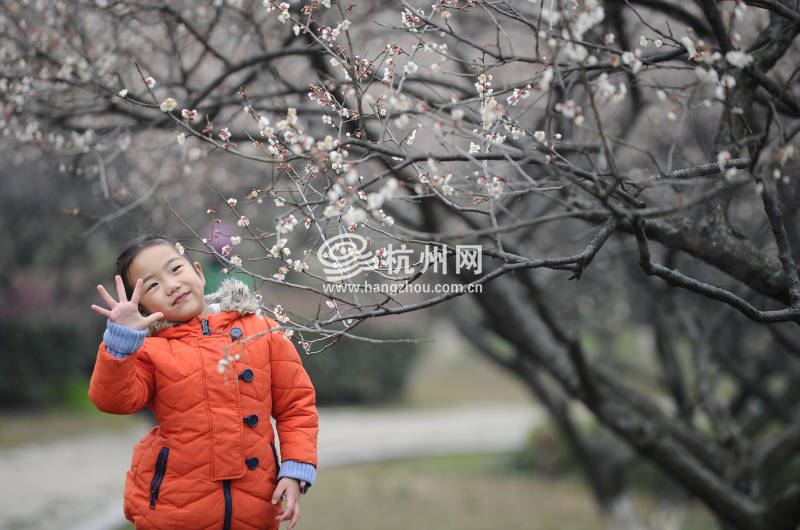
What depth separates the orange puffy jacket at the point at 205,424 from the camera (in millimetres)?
2156

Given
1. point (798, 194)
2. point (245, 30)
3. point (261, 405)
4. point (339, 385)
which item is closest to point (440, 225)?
point (245, 30)

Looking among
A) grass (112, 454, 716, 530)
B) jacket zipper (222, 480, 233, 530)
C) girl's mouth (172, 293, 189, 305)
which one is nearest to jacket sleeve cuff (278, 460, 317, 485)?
jacket zipper (222, 480, 233, 530)

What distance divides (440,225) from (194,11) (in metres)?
1.87

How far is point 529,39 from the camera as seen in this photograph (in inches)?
236

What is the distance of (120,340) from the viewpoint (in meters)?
2.04

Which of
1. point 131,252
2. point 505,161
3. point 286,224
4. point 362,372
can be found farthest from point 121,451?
point 505,161

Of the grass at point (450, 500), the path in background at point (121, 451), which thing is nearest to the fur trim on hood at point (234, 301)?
the path in background at point (121, 451)

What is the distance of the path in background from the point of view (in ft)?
22.0

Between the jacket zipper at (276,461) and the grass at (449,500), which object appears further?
the grass at (449,500)

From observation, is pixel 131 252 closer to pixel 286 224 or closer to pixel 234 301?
pixel 234 301

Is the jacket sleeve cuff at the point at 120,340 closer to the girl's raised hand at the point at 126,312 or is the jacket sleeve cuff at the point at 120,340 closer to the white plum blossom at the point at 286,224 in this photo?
the girl's raised hand at the point at 126,312

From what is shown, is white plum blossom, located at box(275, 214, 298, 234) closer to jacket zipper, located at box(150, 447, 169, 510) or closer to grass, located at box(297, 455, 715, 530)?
jacket zipper, located at box(150, 447, 169, 510)

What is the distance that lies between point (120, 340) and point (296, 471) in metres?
0.68

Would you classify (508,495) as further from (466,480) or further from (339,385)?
(339,385)
